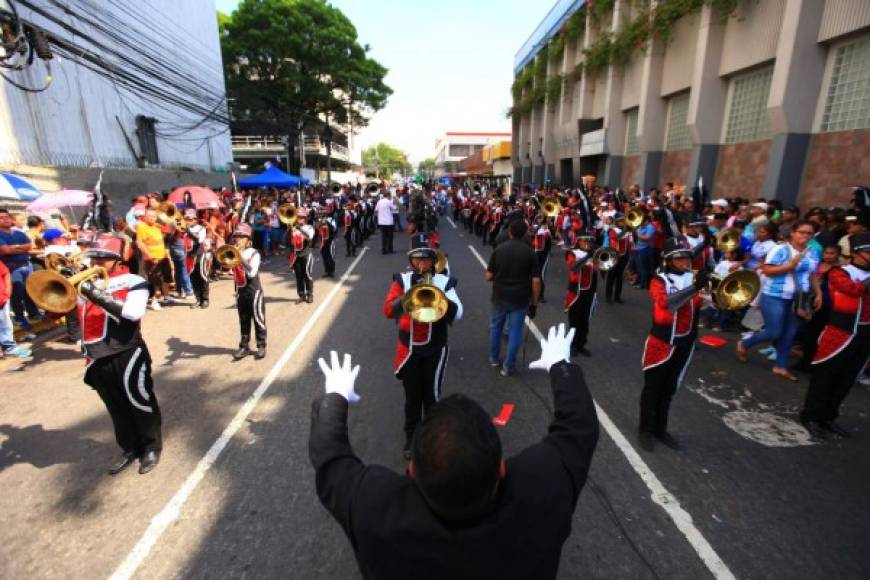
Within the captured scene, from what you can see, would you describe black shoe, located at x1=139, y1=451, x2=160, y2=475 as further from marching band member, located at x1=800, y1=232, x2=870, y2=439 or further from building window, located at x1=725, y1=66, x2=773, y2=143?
building window, located at x1=725, y1=66, x2=773, y2=143

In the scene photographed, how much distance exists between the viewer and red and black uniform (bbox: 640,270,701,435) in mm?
3975

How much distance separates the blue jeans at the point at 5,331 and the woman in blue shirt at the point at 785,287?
1049 cm

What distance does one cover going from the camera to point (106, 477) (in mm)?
3807

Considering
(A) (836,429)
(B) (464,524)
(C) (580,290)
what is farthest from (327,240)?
(B) (464,524)

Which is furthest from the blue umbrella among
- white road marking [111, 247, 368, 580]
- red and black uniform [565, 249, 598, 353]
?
red and black uniform [565, 249, 598, 353]

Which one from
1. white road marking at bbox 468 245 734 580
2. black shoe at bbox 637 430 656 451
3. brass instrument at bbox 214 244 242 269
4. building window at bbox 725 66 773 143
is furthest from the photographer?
building window at bbox 725 66 773 143

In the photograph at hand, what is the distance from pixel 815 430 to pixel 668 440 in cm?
155

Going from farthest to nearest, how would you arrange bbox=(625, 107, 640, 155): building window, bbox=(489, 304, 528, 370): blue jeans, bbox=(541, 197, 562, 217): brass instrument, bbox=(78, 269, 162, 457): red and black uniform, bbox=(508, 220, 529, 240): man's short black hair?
bbox=(625, 107, 640, 155): building window
bbox=(541, 197, 562, 217): brass instrument
bbox=(489, 304, 528, 370): blue jeans
bbox=(508, 220, 529, 240): man's short black hair
bbox=(78, 269, 162, 457): red and black uniform

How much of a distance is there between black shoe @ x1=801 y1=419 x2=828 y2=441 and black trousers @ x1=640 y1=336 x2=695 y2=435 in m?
1.50

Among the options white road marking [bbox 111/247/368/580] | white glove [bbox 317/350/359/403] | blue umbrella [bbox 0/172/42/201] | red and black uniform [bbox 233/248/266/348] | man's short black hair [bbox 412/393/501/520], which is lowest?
white road marking [bbox 111/247/368/580]

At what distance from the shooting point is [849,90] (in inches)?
378

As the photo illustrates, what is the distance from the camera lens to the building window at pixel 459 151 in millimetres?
101838

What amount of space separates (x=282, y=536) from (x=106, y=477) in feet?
6.21

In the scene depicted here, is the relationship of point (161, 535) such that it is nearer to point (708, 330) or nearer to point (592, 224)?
point (708, 330)
